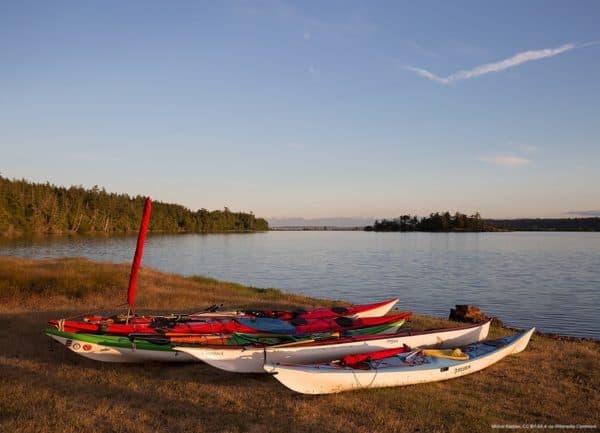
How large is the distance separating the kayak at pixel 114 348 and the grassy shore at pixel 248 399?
1.00ft

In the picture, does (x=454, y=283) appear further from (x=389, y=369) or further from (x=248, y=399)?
(x=248, y=399)

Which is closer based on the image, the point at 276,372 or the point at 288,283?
the point at 276,372

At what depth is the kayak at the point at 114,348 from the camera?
10508 millimetres

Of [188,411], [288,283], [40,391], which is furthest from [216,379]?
[288,283]

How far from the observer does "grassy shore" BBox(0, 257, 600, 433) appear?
782 cm

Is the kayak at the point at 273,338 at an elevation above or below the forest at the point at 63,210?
below

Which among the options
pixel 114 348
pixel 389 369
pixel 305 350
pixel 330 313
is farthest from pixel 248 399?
pixel 330 313

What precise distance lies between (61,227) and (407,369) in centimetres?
12498

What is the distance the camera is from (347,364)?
33.4 feet

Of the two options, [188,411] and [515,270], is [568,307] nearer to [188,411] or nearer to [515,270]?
[515,270]

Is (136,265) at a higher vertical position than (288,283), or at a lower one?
higher

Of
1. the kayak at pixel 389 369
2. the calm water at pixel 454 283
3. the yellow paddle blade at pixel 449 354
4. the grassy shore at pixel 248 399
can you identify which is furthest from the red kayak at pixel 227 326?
the calm water at pixel 454 283

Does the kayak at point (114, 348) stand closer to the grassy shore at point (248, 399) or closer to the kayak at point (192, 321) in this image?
the grassy shore at point (248, 399)

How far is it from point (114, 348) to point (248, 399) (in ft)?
12.2
